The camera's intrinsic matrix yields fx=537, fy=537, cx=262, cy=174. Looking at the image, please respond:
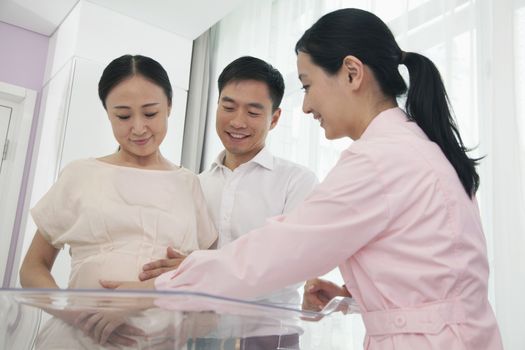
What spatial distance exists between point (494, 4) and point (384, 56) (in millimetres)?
965

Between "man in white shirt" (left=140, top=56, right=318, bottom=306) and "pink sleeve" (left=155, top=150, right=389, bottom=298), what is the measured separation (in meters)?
0.68

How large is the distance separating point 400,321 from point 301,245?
6.9 inches

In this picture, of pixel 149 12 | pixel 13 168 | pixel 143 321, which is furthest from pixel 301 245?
pixel 13 168

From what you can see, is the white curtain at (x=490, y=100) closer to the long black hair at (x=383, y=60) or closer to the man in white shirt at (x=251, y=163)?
the man in white shirt at (x=251, y=163)

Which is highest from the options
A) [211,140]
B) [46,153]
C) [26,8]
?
[26,8]

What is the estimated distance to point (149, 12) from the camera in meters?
3.02

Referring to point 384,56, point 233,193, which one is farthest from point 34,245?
point 384,56

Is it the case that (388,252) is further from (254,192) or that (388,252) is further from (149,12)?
(149,12)

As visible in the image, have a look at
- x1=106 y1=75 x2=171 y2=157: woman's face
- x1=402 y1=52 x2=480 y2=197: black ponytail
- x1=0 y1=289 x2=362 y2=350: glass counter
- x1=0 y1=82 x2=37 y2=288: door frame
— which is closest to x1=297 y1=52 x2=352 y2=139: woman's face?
x1=402 y1=52 x2=480 y2=197: black ponytail

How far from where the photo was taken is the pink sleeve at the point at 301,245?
0.75 metres

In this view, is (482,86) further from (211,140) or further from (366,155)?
(211,140)

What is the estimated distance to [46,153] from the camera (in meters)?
3.00

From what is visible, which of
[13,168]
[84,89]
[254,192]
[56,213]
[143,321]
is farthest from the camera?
[13,168]

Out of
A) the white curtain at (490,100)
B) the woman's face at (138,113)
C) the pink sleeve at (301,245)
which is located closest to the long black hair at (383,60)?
the pink sleeve at (301,245)
